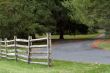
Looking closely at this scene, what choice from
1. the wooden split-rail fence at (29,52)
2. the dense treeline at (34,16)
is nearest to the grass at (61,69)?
the wooden split-rail fence at (29,52)

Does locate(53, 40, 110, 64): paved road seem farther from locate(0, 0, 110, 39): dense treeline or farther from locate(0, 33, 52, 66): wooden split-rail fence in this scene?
locate(0, 0, 110, 39): dense treeline

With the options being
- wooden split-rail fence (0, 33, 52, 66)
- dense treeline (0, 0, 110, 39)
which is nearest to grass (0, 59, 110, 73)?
wooden split-rail fence (0, 33, 52, 66)

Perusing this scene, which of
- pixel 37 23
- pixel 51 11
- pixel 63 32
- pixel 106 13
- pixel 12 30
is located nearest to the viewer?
pixel 106 13

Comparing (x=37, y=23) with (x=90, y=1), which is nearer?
(x=90, y=1)

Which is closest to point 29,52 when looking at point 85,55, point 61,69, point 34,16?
point 61,69

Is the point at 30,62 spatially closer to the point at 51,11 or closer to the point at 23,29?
the point at 23,29

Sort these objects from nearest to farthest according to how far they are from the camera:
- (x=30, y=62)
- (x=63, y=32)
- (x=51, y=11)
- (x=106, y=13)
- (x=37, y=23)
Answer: (x=30, y=62)
(x=106, y=13)
(x=37, y=23)
(x=51, y=11)
(x=63, y=32)

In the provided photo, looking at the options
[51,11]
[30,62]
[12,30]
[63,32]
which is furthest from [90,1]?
[63,32]

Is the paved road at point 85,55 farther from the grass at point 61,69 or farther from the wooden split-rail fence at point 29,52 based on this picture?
the grass at point 61,69

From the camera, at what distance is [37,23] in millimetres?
46500

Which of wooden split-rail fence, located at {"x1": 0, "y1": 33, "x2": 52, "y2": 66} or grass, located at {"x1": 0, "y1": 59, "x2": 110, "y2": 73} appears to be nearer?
grass, located at {"x1": 0, "y1": 59, "x2": 110, "y2": 73}

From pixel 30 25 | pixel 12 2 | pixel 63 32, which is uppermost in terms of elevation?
pixel 12 2

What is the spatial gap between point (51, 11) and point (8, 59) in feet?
Answer: 96.6

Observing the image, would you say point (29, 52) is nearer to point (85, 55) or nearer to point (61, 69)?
point (61, 69)
